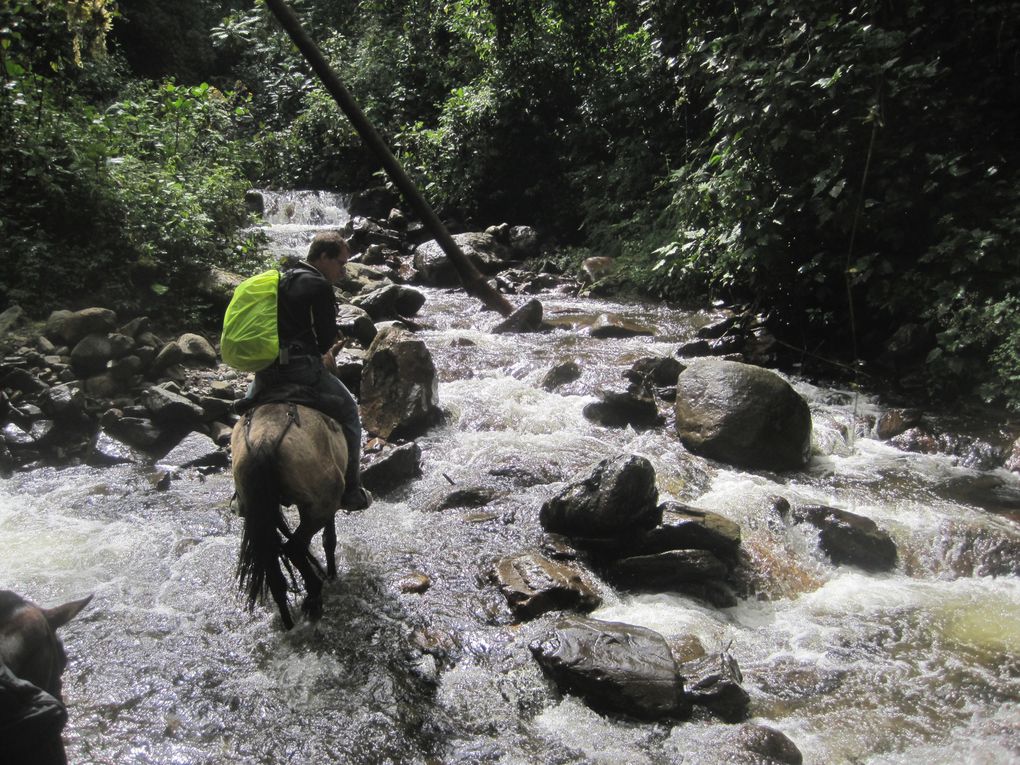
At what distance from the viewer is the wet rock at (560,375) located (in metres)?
9.31

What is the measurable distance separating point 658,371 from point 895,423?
272 centimetres

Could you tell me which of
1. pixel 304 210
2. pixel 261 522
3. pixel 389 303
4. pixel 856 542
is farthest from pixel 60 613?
pixel 304 210

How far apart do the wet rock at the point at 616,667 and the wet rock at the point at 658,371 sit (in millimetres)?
4976

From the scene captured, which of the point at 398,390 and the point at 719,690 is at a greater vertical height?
the point at 398,390

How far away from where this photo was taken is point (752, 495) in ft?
21.7

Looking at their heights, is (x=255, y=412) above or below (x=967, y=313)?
below

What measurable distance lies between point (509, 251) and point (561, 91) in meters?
4.55

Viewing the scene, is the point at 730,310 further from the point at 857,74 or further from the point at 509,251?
the point at 509,251

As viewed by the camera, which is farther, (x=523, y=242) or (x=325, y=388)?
(x=523, y=242)

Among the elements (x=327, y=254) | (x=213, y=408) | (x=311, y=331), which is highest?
(x=327, y=254)

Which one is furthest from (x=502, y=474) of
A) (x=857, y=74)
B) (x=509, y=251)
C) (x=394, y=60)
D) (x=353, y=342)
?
(x=394, y=60)

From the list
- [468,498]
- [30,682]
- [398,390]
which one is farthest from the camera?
[398,390]

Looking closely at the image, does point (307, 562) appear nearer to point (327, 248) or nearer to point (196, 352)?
point (327, 248)

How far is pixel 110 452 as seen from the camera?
24.7 ft
